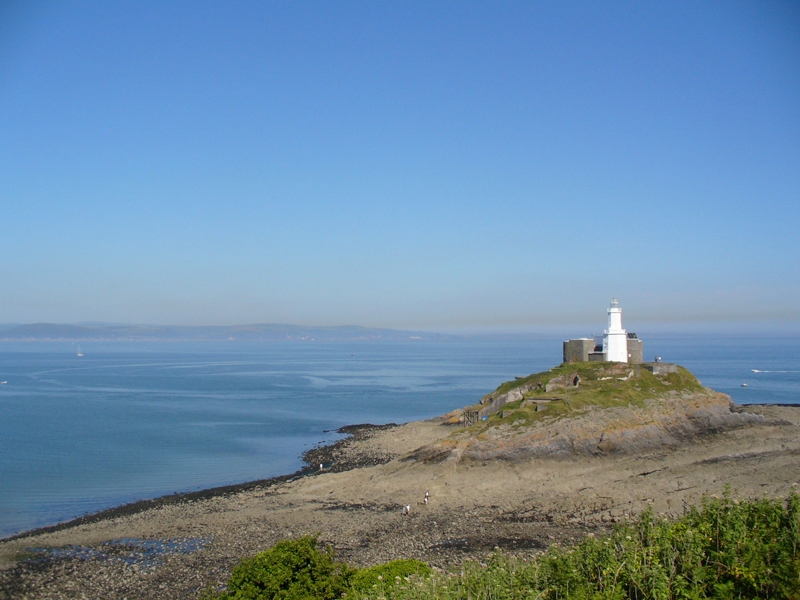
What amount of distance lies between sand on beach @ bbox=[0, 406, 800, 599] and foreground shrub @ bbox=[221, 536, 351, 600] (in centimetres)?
573

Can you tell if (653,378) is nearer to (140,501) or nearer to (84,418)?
(140,501)

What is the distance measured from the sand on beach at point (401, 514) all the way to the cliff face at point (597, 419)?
1.86ft

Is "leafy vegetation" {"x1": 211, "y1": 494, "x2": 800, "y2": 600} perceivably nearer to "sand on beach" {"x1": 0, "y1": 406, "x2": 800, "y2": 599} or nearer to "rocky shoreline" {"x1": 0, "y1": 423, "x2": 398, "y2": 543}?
"sand on beach" {"x1": 0, "y1": 406, "x2": 800, "y2": 599}

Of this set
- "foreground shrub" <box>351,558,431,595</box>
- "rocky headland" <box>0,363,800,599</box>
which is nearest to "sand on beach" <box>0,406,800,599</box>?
"rocky headland" <box>0,363,800,599</box>

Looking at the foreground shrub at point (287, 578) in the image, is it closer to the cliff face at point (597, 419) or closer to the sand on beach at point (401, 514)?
the sand on beach at point (401, 514)

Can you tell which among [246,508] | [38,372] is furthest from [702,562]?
[38,372]

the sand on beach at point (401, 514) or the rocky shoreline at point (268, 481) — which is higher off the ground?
the sand on beach at point (401, 514)

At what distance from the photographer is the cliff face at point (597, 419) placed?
29.3m

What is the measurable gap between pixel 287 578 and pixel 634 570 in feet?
21.6

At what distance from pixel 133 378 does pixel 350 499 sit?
278ft

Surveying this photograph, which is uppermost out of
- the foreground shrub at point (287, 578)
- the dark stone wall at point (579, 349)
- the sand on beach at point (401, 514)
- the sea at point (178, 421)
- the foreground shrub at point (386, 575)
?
the dark stone wall at point (579, 349)

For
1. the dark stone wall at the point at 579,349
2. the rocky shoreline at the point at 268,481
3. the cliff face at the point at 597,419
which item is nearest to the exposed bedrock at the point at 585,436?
the cliff face at the point at 597,419

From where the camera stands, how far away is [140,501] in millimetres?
29156

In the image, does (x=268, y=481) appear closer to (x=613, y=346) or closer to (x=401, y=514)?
(x=401, y=514)
